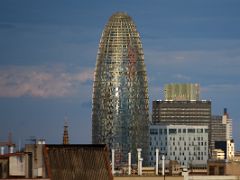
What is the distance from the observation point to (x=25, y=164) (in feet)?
381

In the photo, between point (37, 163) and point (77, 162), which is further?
point (77, 162)

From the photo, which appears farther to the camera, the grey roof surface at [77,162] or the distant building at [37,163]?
the distant building at [37,163]

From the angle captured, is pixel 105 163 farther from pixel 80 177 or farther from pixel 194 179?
pixel 194 179

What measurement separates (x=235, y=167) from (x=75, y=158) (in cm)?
8631

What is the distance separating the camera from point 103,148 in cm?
11725

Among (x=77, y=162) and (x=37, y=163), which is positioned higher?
(x=77, y=162)

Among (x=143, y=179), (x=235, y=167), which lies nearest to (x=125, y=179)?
(x=143, y=179)

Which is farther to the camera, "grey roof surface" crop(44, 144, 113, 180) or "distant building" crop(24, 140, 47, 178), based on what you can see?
"distant building" crop(24, 140, 47, 178)

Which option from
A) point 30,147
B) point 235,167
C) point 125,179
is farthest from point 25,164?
point 235,167

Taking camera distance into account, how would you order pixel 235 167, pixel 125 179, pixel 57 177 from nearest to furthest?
pixel 57 177 < pixel 125 179 < pixel 235 167

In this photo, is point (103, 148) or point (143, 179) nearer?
point (103, 148)

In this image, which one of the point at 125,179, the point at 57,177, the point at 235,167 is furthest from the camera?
the point at 235,167

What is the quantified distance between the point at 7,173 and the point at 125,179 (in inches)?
2077

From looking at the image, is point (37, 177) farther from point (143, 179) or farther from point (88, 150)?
point (143, 179)
